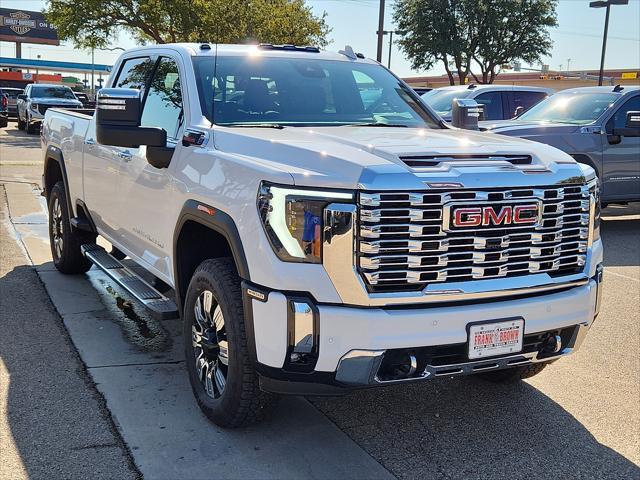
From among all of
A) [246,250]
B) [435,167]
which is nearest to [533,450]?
[435,167]

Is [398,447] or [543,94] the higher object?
[543,94]

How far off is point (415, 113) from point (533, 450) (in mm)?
2422

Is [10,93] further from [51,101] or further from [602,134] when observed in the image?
[602,134]

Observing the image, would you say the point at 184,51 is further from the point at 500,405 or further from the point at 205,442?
the point at 500,405

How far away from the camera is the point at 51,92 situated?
29.0 metres

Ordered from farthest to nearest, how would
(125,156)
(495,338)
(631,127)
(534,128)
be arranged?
(534,128) → (631,127) → (125,156) → (495,338)

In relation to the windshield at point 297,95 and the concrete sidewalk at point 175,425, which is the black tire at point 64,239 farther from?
the windshield at point 297,95

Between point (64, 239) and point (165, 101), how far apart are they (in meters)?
2.51

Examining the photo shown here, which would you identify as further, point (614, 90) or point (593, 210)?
point (614, 90)

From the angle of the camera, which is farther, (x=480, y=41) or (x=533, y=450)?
(x=480, y=41)

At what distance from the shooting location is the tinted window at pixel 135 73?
17.5 feet

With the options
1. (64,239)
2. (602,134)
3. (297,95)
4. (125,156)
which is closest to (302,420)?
(297,95)

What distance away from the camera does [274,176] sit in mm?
3238

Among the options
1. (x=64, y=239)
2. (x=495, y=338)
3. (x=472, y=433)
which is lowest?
(x=472, y=433)
